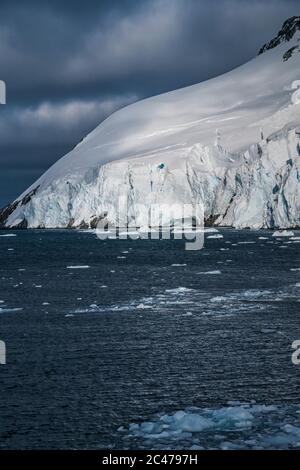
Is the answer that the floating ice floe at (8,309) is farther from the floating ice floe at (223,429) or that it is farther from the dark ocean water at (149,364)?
the floating ice floe at (223,429)

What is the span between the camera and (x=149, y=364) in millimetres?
17641

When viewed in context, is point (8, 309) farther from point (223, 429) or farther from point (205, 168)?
point (205, 168)

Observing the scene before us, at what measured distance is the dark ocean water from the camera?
41.0 feet

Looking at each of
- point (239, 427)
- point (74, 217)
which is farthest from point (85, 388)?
point (74, 217)

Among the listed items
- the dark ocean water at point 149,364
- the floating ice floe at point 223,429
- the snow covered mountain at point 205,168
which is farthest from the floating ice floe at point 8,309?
the snow covered mountain at point 205,168

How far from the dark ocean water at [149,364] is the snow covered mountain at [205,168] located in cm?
5807

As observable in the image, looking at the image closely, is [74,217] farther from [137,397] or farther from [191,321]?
[137,397]

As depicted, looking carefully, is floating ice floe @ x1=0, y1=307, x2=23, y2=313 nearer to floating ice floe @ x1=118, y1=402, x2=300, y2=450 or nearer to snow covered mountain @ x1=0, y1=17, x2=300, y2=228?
floating ice floe @ x1=118, y1=402, x2=300, y2=450

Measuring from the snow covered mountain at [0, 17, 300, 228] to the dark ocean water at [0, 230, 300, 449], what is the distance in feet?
191

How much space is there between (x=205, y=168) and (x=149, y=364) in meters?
103

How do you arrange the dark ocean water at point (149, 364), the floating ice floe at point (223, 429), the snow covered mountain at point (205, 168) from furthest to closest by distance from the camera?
the snow covered mountain at point (205, 168) → the dark ocean water at point (149, 364) → the floating ice floe at point (223, 429)

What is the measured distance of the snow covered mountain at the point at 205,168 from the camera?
94.9 m

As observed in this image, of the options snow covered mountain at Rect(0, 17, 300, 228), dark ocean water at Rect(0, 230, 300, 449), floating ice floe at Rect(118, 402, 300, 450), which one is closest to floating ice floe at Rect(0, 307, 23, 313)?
dark ocean water at Rect(0, 230, 300, 449)

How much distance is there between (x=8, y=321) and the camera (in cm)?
2473
